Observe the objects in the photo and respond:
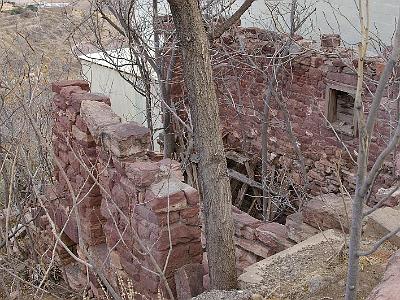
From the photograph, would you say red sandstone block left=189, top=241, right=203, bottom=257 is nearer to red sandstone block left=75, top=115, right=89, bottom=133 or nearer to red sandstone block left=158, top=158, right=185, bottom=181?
red sandstone block left=158, top=158, right=185, bottom=181

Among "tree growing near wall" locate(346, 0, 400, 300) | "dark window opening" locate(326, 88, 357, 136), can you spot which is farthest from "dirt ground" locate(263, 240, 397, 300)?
"dark window opening" locate(326, 88, 357, 136)

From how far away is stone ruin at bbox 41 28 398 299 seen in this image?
160 inches

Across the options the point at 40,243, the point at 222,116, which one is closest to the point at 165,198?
the point at 40,243

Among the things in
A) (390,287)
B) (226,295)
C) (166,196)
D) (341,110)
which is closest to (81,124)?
(166,196)

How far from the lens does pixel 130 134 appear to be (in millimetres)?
4477

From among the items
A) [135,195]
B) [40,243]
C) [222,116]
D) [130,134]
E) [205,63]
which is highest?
[205,63]

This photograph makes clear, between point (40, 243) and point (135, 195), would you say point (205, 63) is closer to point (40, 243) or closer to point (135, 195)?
point (135, 195)

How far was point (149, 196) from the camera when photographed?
4109 mm

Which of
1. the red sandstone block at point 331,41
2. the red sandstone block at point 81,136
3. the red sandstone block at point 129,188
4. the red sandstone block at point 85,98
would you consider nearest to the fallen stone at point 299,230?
the red sandstone block at point 129,188

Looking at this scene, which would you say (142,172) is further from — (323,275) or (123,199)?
(323,275)

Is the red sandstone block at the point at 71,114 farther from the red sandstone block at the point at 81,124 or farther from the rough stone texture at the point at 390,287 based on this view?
the rough stone texture at the point at 390,287

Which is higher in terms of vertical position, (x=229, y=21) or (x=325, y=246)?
(x=229, y=21)

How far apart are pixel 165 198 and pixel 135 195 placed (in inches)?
13.5

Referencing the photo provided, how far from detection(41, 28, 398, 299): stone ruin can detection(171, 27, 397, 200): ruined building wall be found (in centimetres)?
2
